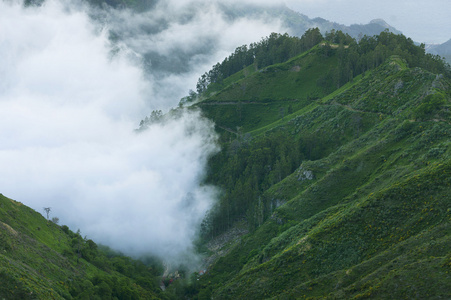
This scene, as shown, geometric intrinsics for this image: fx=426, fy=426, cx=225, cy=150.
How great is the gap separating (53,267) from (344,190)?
68.1m

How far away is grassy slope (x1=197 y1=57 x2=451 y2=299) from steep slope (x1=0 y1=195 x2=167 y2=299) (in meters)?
20.6

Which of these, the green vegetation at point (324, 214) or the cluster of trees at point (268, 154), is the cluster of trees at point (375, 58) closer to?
the cluster of trees at point (268, 154)

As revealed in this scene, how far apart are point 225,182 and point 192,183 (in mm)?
20026

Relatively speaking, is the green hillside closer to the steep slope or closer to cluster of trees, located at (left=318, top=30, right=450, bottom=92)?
cluster of trees, located at (left=318, top=30, right=450, bottom=92)

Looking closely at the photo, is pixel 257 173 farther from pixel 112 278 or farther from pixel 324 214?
pixel 112 278

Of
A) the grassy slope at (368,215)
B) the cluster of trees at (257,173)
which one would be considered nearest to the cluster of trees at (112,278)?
the grassy slope at (368,215)

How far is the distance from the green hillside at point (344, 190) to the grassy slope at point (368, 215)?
253 millimetres

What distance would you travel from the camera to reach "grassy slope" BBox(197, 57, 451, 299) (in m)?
61.0

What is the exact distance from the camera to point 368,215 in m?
79.4

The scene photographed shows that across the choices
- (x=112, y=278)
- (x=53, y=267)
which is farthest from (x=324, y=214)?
(x=53, y=267)

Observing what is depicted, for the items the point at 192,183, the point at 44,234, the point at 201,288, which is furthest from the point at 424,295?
the point at 192,183

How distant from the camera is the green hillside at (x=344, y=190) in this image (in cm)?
6581

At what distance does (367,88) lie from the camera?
15262cm

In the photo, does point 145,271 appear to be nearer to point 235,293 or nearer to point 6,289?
point 235,293
